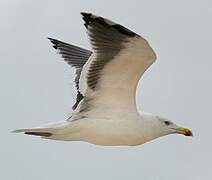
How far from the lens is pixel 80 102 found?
8.44 metres

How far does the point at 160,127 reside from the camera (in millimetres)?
8719

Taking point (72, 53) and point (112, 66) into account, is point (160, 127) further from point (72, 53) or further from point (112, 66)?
point (72, 53)

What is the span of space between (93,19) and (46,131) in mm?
1473

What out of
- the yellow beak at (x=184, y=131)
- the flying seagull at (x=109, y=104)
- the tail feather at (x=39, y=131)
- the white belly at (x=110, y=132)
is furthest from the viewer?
the yellow beak at (x=184, y=131)

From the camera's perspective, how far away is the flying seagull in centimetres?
780

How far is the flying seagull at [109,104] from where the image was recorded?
780 cm

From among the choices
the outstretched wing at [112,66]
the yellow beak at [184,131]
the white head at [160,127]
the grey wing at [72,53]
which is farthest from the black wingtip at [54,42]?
the yellow beak at [184,131]

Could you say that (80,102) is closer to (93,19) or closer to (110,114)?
(110,114)

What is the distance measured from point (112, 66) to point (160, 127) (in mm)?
1186

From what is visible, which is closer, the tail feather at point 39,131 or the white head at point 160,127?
the tail feather at point 39,131

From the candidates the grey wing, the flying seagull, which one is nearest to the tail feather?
the flying seagull

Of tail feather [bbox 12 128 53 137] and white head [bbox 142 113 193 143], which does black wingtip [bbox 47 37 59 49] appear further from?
tail feather [bbox 12 128 53 137]

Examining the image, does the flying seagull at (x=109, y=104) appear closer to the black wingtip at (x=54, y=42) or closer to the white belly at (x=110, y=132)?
the white belly at (x=110, y=132)

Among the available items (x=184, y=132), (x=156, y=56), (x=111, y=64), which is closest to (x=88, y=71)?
(x=111, y=64)
